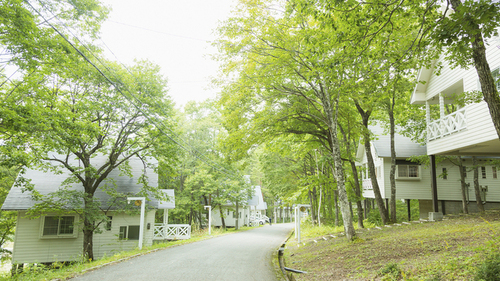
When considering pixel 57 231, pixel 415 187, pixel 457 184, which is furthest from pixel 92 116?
pixel 457 184

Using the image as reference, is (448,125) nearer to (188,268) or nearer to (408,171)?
(408,171)

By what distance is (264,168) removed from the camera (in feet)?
88.5

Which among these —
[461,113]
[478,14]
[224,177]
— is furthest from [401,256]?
[224,177]

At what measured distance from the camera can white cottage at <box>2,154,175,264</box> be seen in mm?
16094

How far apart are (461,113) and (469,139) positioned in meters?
1.34

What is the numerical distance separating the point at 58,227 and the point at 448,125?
22007 mm

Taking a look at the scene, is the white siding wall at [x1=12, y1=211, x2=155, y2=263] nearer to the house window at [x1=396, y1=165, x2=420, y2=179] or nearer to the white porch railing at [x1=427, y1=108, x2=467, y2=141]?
the white porch railing at [x1=427, y1=108, x2=467, y2=141]

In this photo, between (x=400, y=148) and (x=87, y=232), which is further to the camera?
(x=400, y=148)

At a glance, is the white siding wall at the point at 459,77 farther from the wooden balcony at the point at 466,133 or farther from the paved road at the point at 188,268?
the paved road at the point at 188,268

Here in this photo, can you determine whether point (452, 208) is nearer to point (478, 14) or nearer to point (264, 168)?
point (264, 168)

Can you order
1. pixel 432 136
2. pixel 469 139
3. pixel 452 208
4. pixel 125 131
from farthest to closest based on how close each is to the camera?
1. pixel 452 208
2. pixel 125 131
3. pixel 432 136
4. pixel 469 139

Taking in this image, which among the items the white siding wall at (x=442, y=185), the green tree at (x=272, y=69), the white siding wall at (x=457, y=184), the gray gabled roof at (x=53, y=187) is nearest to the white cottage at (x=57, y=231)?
the gray gabled roof at (x=53, y=187)

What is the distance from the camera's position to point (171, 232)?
21.5m

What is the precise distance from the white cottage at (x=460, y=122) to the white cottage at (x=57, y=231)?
49.3 feet
